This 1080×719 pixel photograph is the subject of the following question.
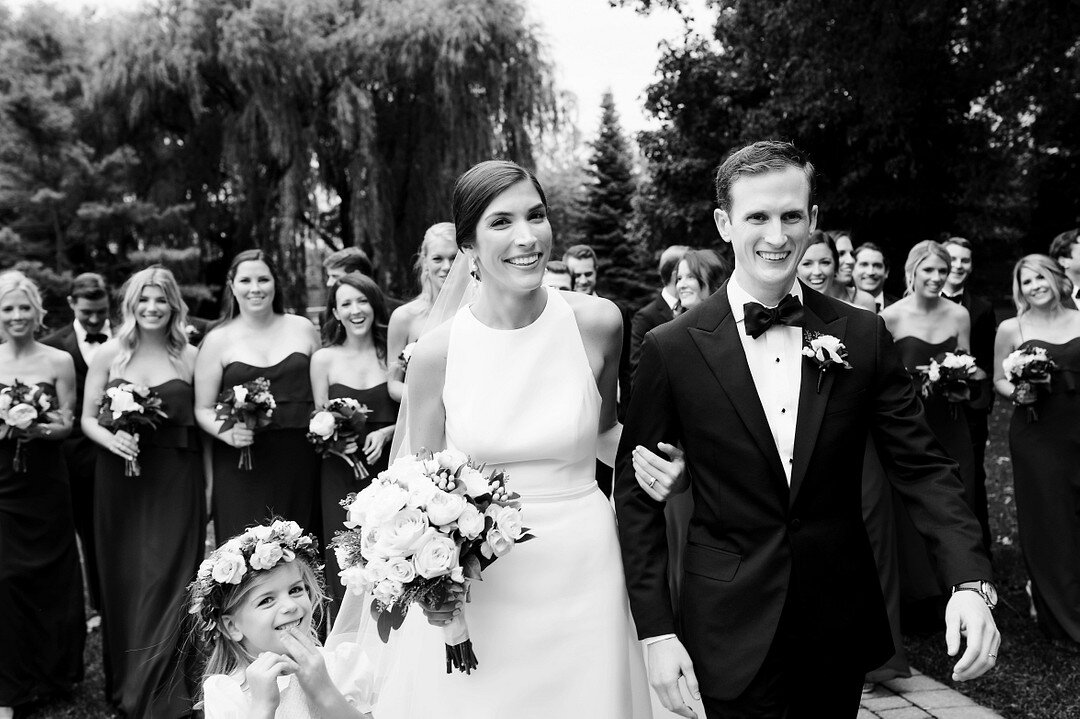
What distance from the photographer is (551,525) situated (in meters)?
3.38

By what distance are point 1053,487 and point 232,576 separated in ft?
18.5

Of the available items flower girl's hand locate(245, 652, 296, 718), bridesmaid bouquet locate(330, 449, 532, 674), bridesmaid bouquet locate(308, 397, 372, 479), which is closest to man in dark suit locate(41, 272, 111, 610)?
bridesmaid bouquet locate(308, 397, 372, 479)

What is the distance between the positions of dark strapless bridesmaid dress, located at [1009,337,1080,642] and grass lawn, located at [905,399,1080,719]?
23cm

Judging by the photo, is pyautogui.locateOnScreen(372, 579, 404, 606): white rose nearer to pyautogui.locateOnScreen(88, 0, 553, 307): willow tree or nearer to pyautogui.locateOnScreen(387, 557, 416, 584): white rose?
pyautogui.locateOnScreen(387, 557, 416, 584): white rose

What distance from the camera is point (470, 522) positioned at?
287cm

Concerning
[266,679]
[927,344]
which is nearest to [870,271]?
[927,344]

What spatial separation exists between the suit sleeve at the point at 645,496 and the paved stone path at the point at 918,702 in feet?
9.61

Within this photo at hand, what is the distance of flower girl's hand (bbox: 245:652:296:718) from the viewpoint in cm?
303

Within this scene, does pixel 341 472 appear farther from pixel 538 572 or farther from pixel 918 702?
pixel 918 702

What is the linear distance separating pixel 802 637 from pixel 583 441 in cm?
104

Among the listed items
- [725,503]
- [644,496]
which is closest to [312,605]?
[644,496]

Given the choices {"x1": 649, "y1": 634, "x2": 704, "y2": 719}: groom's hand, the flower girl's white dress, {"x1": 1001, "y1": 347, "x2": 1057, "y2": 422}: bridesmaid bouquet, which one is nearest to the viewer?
{"x1": 649, "y1": 634, "x2": 704, "y2": 719}: groom's hand

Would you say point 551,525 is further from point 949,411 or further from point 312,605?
point 949,411

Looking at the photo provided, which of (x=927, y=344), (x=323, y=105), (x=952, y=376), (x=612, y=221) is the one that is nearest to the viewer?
(x=952, y=376)
